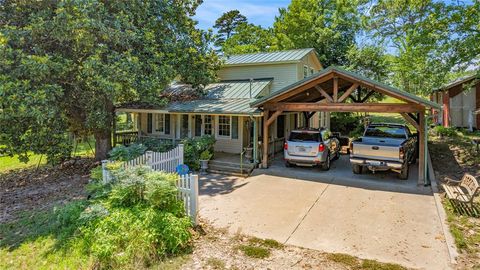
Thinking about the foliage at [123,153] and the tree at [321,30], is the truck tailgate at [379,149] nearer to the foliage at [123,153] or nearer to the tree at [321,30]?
the foliage at [123,153]

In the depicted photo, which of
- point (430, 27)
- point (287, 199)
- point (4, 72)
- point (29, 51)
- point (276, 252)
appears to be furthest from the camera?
point (430, 27)

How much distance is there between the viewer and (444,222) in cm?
739

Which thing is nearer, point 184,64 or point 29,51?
point 29,51

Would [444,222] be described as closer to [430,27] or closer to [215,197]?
[215,197]

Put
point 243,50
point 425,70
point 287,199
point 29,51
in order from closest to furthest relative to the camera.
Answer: point 287,199
point 29,51
point 425,70
point 243,50

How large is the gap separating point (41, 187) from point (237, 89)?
10.9m

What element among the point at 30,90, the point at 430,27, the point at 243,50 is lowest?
the point at 30,90

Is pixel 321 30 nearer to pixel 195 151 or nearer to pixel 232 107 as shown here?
pixel 232 107

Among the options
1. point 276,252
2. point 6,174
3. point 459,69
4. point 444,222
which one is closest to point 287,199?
point 276,252

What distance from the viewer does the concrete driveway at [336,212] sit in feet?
20.3

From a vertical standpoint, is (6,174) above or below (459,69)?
below

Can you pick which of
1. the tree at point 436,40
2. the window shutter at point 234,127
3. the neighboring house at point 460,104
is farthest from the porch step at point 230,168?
the neighboring house at point 460,104

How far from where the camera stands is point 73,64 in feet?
42.2

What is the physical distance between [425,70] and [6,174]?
22.9 metres
